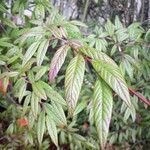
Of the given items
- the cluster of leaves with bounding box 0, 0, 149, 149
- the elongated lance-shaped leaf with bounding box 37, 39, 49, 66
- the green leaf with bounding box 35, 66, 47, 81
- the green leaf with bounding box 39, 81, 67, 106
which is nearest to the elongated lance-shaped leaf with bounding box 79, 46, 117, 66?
the cluster of leaves with bounding box 0, 0, 149, 149

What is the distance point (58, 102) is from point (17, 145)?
1270 mm

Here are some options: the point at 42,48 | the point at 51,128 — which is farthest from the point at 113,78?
the point at 51,128

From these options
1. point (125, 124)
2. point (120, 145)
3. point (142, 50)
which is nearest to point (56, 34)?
point (142, 50)

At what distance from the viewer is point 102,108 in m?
0.72

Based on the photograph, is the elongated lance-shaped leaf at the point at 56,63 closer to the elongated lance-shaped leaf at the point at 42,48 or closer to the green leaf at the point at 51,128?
the elongated lance-shaped leaf at the point at 42,48

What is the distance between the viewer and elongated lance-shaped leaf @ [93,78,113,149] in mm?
688

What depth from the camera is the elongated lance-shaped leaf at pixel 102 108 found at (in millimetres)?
688

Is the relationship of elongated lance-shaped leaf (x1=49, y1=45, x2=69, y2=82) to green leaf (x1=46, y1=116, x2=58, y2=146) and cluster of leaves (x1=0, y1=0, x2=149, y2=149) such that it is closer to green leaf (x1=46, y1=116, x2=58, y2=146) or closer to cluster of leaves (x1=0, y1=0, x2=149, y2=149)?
cluster of leaves (x1=0, y1=0, x2=149, y2=149)

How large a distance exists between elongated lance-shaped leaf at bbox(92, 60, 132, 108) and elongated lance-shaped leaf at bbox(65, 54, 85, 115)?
4 cm

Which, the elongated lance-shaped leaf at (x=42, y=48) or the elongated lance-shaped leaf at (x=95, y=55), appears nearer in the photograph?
the elongated lance-shaped leaf at (x=95, y=55)

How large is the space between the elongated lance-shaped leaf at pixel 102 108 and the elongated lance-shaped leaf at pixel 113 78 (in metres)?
0.02

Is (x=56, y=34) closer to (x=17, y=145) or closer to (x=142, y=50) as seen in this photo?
(x=142, y=50)

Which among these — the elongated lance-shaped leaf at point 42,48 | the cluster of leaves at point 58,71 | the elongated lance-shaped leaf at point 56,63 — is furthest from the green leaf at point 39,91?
the elongated lance-shaped leaf at point 56,63

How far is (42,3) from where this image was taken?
1.67 meters
